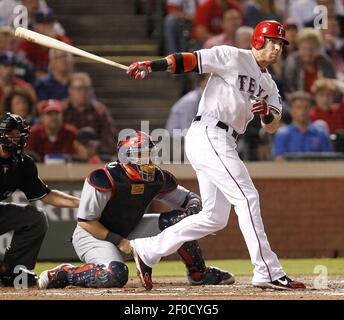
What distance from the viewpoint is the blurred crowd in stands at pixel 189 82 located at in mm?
10734

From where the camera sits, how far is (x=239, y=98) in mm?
7074

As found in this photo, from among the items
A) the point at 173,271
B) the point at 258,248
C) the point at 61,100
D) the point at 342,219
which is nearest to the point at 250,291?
the point at 258,248

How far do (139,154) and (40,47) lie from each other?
4539 mm

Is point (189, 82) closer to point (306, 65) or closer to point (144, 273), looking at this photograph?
point (306, 65)

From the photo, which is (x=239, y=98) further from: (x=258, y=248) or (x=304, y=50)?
(x=304, y=50)

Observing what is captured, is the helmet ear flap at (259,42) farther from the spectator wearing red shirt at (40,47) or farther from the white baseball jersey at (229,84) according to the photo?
the spectator wearing red shirt at (40,47)

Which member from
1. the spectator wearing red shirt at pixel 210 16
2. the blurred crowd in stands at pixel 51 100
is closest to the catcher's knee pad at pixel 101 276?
the blurred crowd in stands at pixel 51 100

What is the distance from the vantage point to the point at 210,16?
12.6m

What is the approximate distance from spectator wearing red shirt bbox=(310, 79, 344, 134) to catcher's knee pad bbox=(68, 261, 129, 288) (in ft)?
14.8

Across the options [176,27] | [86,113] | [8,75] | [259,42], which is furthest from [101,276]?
[176,27]

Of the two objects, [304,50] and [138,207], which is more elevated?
[304,50]

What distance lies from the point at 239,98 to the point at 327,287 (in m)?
1.43

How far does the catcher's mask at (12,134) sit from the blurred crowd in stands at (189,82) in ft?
9.47

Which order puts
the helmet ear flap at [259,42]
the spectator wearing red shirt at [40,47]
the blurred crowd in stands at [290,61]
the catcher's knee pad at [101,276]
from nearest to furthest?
the helmet ear flap at [259,42] < the catcher's knee pad at [101,276] < the blurred crowd in stands at [290,61] < the spectator wearing red shirt at [40,47]
